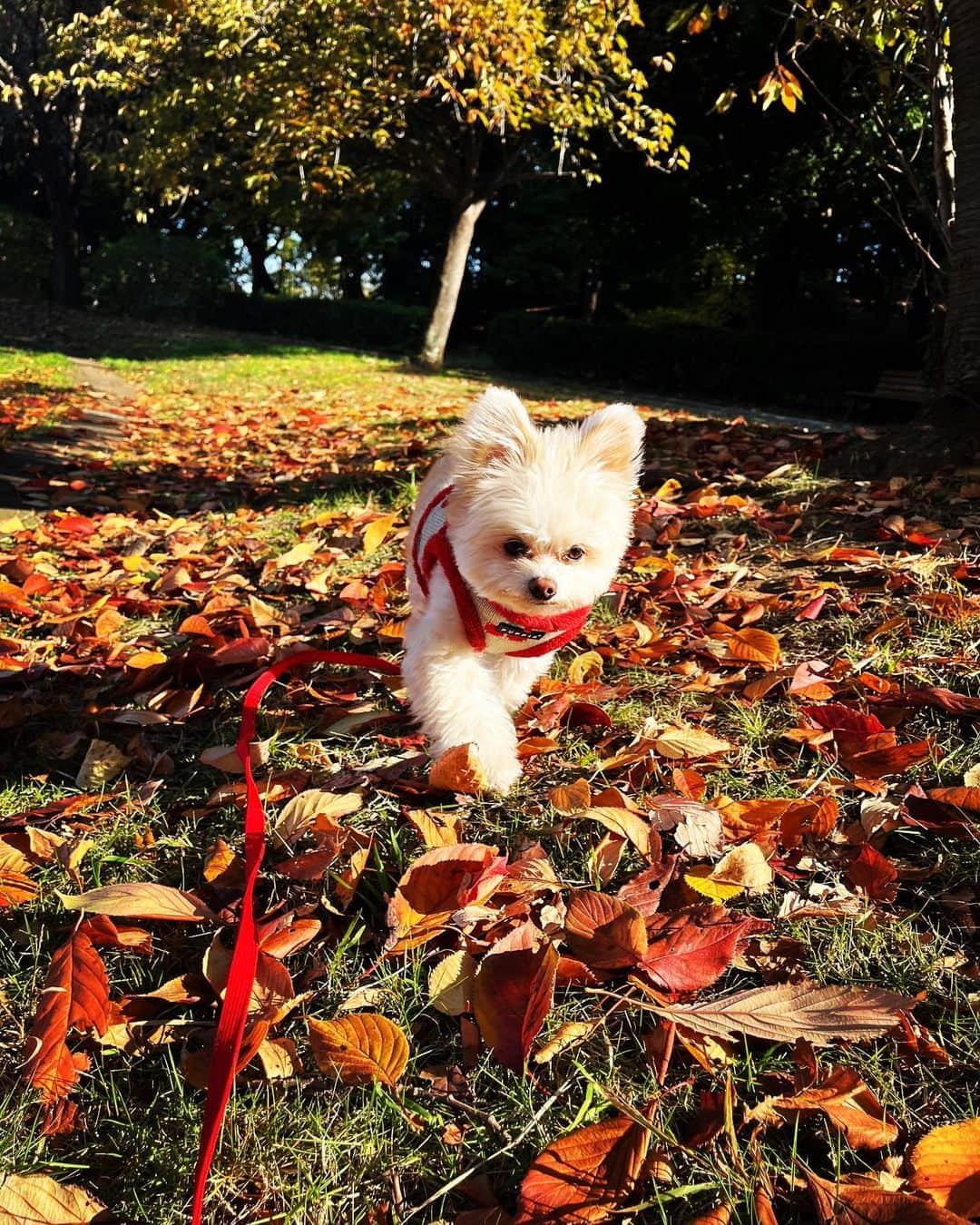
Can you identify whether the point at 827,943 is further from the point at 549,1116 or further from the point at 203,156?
the point at 203,156

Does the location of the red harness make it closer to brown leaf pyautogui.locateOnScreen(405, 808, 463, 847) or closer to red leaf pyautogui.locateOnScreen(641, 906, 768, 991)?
brown leaf pyautogui.locateOnScreen(405, 808, 463, 847)

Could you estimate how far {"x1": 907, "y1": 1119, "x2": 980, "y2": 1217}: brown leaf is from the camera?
1.29 meters

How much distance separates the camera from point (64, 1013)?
1628 millimetres

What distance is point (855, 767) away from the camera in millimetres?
2338

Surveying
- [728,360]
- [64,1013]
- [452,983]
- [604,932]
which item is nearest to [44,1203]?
[64,1013]

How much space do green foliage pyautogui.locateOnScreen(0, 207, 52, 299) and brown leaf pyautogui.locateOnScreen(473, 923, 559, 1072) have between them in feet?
130

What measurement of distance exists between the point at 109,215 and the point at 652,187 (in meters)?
27.6

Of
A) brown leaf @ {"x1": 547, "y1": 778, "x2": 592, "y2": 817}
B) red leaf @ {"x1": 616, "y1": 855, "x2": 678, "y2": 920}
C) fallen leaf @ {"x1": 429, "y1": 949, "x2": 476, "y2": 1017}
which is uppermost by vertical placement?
brown leaf @ {"x1": 547, "y1": 778, "x2": 592, "y2": 817}

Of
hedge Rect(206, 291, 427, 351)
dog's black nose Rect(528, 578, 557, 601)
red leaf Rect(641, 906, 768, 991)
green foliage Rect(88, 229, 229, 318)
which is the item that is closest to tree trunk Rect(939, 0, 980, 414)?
dog's black nose Rect(528, 578, 557, 601)

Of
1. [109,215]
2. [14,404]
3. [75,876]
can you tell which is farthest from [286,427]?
[109,215]

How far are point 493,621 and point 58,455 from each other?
6.17 meters

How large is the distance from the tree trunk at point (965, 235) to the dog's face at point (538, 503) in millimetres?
3640

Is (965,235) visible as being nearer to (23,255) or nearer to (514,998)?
(514,998)

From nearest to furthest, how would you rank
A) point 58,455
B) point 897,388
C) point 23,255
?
point 58,455
point 897,388
point 23,255
